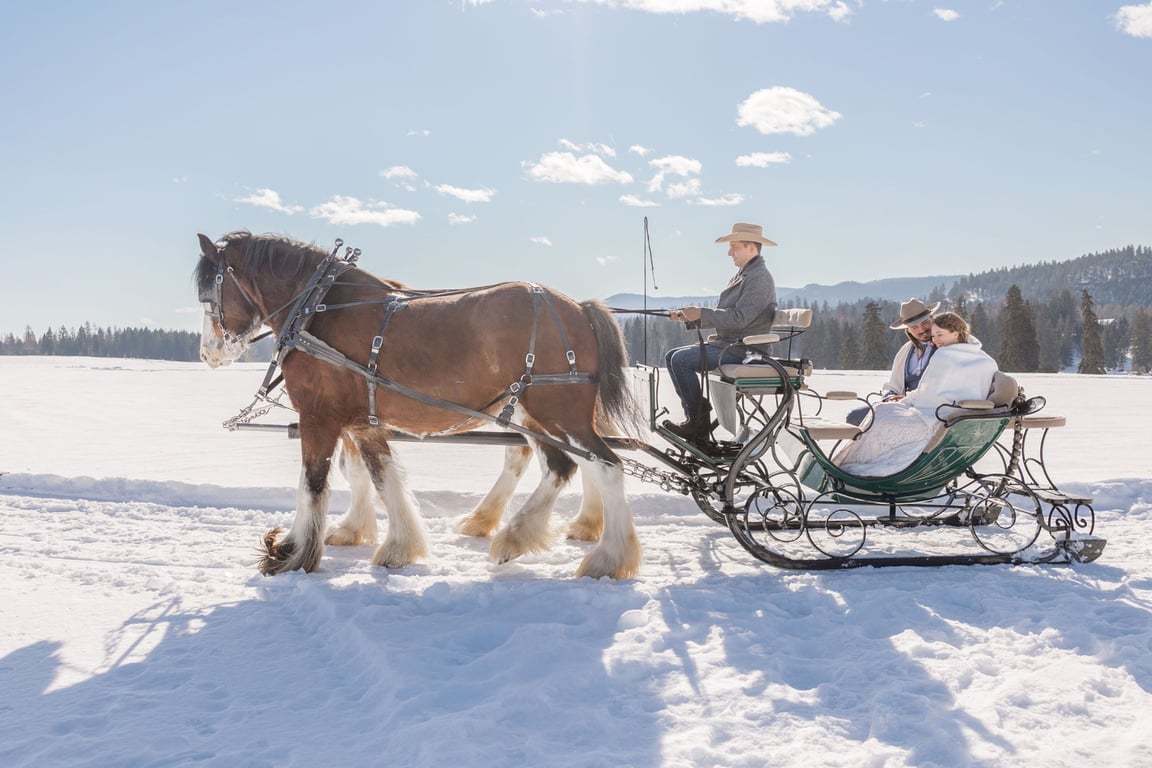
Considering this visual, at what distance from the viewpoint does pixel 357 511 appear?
5859 millimetres

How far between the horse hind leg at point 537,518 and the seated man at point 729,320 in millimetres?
866

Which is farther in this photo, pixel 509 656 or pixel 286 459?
pixel 286 459

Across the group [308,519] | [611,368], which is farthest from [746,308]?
[308,519]

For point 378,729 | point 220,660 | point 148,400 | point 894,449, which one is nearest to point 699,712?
point 378,729

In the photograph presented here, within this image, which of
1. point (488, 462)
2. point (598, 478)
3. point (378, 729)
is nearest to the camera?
point (378, 729)

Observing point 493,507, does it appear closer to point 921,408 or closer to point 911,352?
point 921,408


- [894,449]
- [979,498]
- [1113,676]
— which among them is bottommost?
[1113,676]

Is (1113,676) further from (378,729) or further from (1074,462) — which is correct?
(1074,462)

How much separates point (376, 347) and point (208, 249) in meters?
1.56

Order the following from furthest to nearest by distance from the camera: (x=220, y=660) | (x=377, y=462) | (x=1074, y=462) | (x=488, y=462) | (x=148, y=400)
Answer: (x=148, y=400), (x=488, y=462), (x=1074, y=462), (x=377, y=462), (x=220, y=660)

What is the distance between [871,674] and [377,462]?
337 centimetres

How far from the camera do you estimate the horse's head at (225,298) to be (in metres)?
5.51

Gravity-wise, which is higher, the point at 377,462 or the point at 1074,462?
the point at 377,462

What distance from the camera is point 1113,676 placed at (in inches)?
127
